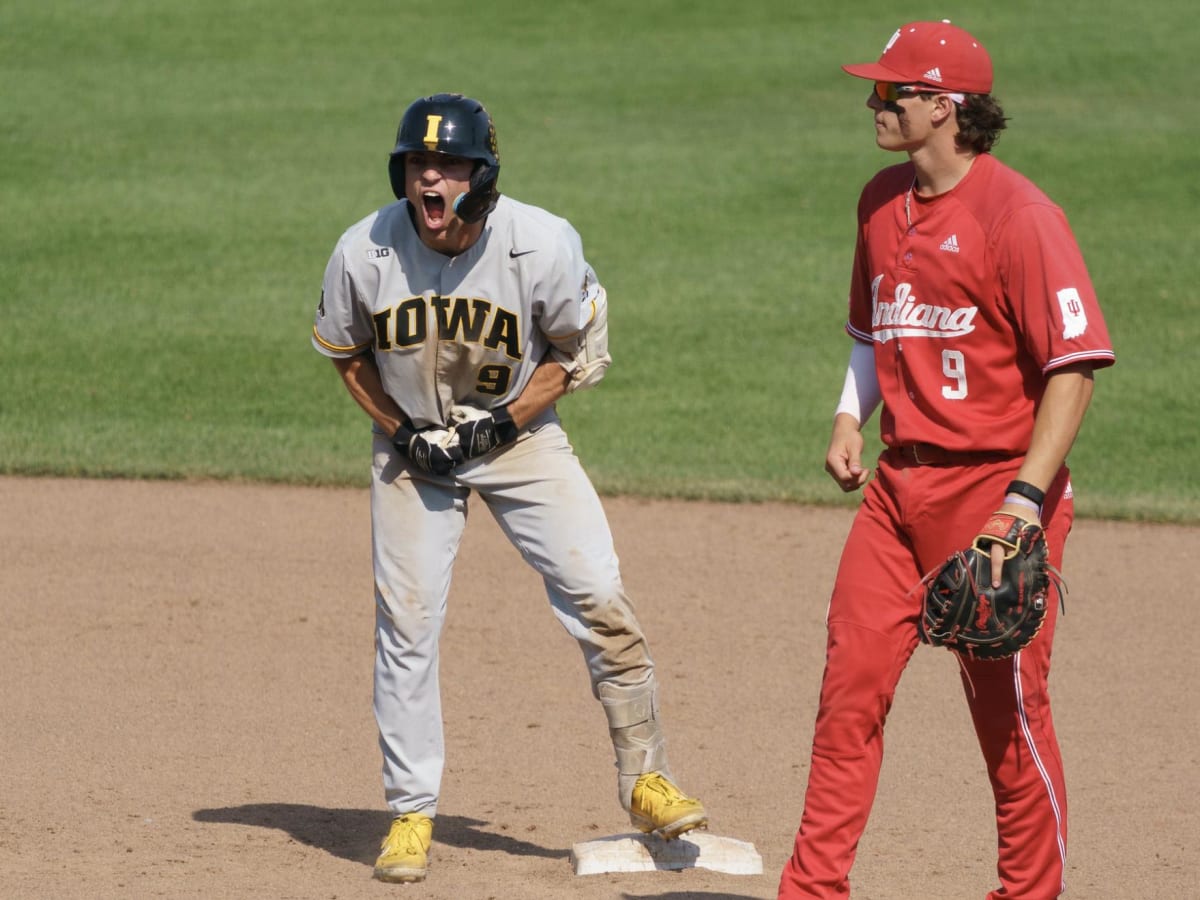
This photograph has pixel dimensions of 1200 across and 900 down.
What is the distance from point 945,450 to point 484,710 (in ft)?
9.53

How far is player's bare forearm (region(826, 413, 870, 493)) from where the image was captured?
4.34m

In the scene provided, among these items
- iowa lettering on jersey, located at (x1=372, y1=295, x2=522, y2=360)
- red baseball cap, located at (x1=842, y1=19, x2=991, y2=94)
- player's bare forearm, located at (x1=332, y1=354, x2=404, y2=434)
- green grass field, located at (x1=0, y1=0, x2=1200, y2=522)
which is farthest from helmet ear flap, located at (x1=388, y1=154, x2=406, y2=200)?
green grass field, located at (x1=0, y1=0, x2=1200, y2=522)

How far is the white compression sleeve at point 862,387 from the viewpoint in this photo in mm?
4492

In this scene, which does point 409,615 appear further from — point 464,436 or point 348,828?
point 348,828

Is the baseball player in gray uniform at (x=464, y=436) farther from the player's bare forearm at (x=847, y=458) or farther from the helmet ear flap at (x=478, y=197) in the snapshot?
the player's bare forearm at (x=847, y=458)

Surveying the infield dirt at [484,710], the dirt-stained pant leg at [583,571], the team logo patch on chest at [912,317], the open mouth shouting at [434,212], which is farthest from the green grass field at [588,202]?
the team logo patch on chest at [912,317]

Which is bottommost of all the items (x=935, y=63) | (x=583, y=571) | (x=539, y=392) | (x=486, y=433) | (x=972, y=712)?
(x=972, y=712)

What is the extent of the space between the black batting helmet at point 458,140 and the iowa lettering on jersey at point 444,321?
0.81 feet

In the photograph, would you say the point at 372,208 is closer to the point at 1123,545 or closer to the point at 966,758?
the point at 1123,545

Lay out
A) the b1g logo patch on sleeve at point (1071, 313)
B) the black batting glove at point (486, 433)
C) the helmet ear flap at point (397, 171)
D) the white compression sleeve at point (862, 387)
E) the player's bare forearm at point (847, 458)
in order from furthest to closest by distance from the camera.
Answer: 1. the black batting glove at point (486, 433)
2. the helmet ear flap at point (397, 171)
3. the white compression sleeve at point (862, 387)
4. the player's bare forearm at point (847, 458)
5. the b1g logo patch on sleeve at point (1071, 313)

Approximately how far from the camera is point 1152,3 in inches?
1062

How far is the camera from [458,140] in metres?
4.69

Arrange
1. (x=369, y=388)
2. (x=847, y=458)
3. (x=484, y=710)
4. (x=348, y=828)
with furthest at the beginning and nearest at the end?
(x=484, y=710) → (x=348, y=828) → (x=369, y=388) → (x=847, y=458)

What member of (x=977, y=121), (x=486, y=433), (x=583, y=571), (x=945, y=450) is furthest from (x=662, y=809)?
(x=977, y=121)
